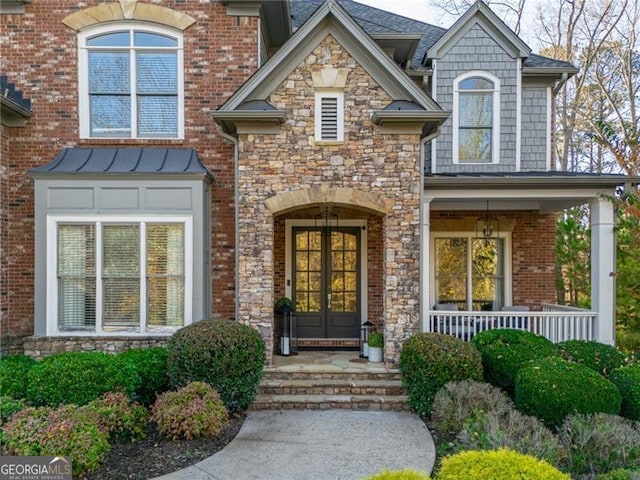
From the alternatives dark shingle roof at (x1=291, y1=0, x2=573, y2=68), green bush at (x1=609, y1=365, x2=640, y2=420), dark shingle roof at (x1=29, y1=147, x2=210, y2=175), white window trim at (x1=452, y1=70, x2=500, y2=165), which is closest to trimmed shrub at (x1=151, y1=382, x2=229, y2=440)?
dark shingle roof at (x1=29, y1=147, x2=210, y2=175)

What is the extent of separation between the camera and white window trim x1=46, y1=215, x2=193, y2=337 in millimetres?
7250

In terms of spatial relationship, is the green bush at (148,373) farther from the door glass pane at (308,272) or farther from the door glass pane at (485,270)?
the door glass pane at (485,270)

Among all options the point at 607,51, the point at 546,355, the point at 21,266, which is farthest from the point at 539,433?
the point at 607,51

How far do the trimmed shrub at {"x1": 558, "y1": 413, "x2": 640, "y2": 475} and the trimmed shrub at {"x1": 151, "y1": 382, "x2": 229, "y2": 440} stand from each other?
12.8ft

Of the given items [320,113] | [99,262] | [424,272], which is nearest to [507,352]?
[424,272]

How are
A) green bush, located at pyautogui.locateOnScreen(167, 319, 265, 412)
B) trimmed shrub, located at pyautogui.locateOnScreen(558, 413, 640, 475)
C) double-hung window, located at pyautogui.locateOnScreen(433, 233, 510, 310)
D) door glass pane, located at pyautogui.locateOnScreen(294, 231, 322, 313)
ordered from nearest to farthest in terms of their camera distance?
1. trimmed shrub, located at pyautogui.locateOnScreen(558, 413, 640, 475)
2. green bush, located at pyautogui.locateOnScreen(167, 319, 265, 412)
3. door glass pane, located at pyautogui.locateOnScreen(294, 231, 322, 313)
4. double-hung window, located at pyautogui.locateOnScreen(433, 233, 510, 310)

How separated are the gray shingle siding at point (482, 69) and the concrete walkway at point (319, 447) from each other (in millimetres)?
5571

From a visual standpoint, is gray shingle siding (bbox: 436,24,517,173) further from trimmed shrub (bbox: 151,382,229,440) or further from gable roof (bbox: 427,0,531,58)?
trimmed shrub (bbox: 151,382,229,440)

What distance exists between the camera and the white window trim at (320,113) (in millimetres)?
7191

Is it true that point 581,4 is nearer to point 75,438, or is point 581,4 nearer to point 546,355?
point 546,355

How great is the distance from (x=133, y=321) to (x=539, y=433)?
6139 mm

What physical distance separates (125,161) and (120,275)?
1.97m

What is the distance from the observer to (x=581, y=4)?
15.5 m

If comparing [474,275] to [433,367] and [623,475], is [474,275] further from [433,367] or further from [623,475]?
[623,475]
